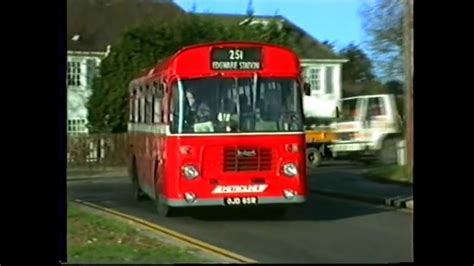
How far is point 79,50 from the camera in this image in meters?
9.80

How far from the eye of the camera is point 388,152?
39.8 ft

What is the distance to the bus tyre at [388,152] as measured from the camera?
38.7 ft

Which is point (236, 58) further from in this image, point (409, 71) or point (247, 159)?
point (409, 71)

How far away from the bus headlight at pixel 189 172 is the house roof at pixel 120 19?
2.22 m

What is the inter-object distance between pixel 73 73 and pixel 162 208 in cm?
252

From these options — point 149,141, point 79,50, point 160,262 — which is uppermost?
point 79,50

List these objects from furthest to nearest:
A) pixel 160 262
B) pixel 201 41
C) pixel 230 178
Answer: pixel 230 178
pixel 201 41
pixel 160 262

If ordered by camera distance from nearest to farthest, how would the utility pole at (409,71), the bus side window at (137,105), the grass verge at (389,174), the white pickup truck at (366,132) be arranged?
the utility pole at (409,71)
the white pickup truck at (366,132)
the bus side window at (137,105)
the grass verge at (389,174)

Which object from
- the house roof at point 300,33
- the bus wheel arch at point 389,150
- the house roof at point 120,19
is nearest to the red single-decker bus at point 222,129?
the bus wheel arch at point 389,150

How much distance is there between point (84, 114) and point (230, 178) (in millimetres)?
2410

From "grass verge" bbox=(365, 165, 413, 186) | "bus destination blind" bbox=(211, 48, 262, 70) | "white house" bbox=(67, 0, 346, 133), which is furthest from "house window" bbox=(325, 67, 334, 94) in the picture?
"grass verge" bbox=(365, 165, 413, 186)

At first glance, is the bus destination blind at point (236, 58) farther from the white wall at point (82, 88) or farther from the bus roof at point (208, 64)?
the white wall at point (82, 88)
